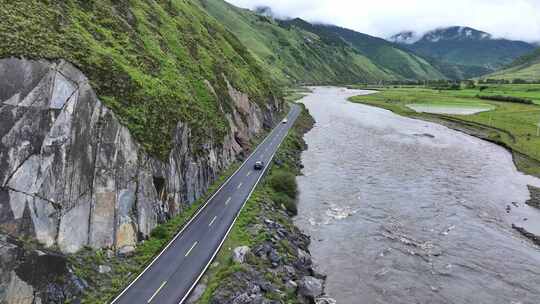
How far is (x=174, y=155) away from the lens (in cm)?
4853

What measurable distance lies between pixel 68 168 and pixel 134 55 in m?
25.9

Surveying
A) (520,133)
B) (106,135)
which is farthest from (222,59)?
(520,133)

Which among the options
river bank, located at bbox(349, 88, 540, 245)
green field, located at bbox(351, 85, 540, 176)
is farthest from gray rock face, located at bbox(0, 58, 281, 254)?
green field, located at bbox(351, 85, 540, 176)

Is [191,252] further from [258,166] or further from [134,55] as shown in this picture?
[134,55]

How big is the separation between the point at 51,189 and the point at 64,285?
26.4 ft

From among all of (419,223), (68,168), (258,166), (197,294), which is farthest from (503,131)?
(68,168)

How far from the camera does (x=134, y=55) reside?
54.9 m

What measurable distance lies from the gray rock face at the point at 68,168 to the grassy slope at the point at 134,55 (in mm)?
2344

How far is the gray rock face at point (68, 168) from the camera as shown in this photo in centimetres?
3072

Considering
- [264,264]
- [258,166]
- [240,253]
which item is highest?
[258,166]

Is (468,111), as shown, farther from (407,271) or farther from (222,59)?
(407,271)

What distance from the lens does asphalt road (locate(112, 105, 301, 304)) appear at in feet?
107

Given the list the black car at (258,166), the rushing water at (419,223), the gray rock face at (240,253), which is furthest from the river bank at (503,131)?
the black car at (258,166)

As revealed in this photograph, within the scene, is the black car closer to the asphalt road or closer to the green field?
the asphalt road
